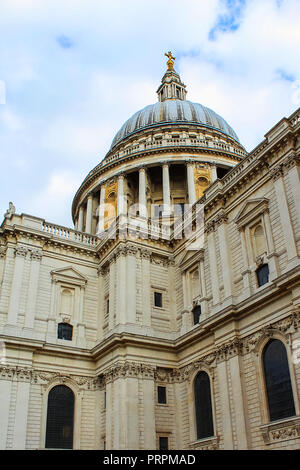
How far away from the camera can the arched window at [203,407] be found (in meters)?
25.0

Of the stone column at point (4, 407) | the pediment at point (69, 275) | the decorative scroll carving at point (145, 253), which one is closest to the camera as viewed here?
the stone column at point (4, 407)

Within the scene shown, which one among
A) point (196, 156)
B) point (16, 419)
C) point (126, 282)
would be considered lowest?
point (16, 419)

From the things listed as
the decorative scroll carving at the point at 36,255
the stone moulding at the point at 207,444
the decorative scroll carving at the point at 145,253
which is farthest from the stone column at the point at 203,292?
the decorative scroll carving at the point at 36,255

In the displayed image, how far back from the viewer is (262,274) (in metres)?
24.2

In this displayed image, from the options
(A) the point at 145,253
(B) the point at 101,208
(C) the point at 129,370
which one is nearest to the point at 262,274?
(C) the point at 129,370

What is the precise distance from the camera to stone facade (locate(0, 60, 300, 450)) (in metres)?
22.8

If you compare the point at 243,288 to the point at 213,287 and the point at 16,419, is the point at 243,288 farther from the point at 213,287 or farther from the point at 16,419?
the point at 16,419

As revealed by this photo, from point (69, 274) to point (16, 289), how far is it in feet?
13.1

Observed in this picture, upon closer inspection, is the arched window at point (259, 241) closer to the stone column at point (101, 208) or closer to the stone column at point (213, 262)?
the stone column at point (213, 262)

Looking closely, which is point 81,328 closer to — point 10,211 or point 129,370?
point 129,370

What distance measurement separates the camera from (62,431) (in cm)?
2675

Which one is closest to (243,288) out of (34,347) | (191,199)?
(34,347)

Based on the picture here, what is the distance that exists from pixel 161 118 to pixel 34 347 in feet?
113

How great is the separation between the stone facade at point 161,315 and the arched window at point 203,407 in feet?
1.23
